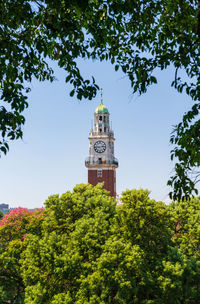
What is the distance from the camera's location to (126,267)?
18.5 metres

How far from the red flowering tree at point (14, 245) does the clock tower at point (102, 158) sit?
39.2 meters

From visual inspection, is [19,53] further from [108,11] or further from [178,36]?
[178,36]

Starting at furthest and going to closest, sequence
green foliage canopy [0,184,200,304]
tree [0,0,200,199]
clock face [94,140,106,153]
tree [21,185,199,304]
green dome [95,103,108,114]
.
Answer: green dome [95,103,108,114]
clock face [94,140,106,153]
green foliage canopy [0,184,200,304]
tree [21,185,199,304]
tree [0,0,200,199]

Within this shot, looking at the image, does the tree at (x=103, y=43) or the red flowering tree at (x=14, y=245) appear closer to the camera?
the tree at (x=103, y=43)

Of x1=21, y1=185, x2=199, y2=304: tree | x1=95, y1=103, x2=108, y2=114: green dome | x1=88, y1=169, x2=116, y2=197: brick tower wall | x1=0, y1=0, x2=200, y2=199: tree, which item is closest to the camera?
x1=0, y1=0, x2=200, y2=199: tree

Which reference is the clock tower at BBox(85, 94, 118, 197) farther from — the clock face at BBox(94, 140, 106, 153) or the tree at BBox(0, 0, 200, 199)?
the tree at BBox(0, 0, 200, 199)

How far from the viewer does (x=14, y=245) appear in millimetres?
24750

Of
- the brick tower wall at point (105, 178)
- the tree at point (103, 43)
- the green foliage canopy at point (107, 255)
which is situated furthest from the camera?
the brick tower wall at point (105, 178)

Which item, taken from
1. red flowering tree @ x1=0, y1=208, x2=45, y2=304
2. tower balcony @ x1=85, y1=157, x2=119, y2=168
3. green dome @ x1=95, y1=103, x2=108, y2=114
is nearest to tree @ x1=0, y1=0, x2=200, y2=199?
red flowering tree @ x1=0, y1=208, x2=45, y2=304

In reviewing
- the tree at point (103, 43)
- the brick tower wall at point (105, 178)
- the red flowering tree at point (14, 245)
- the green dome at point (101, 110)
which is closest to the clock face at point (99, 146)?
the brick tower wall at point (105, 178)

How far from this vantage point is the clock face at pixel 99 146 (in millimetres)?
69562

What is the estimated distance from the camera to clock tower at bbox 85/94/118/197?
68188 millimetres

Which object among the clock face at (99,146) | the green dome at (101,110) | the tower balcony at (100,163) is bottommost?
the tower balcony at (100,163)

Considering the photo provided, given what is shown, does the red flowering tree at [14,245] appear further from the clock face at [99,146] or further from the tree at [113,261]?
the clock face at [99,146]
